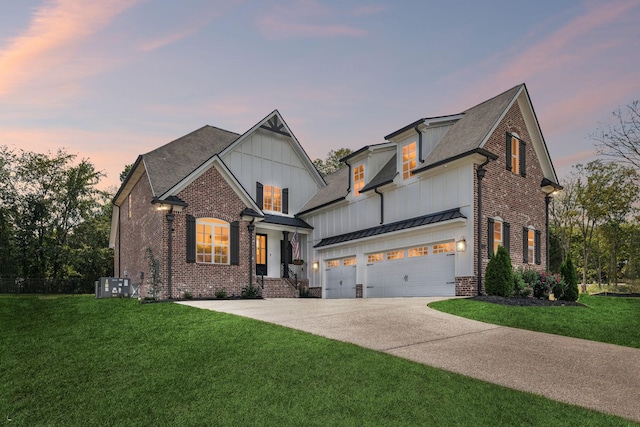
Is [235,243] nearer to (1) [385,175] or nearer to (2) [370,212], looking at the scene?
(2) [370,212]

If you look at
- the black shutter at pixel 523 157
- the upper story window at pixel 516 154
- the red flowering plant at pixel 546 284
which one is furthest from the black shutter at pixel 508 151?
the red flowering plant at pixel 546 284

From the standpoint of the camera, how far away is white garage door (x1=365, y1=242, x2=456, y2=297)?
16.8 meters

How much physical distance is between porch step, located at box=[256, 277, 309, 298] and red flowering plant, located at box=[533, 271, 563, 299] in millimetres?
10970

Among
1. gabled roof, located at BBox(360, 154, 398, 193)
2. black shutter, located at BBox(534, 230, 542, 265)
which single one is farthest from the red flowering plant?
gabled roof, located at BBox(360, 154, 398, 193)

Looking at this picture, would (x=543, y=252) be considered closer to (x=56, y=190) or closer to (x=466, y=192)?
(x=466, y=192)

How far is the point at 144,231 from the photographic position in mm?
19453

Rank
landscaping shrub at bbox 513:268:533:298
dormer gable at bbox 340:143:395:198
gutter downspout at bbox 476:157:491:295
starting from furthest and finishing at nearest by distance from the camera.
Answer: dormer gable at bbox 340:143:395:198 < gutter downspout at bbox 476:157:491:295 < landscaping shrub at bbox 513:268:533:298

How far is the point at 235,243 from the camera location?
19.0 metres

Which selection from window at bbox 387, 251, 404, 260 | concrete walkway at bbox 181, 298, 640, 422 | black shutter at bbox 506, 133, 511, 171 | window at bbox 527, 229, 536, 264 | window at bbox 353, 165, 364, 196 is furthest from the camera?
window at bbox 353, 165, 364, 196

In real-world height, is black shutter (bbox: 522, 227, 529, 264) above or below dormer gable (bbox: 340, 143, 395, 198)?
below

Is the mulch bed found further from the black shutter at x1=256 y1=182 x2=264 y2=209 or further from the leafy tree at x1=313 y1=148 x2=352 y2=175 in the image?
the leafy tree at x1=313 y1=148 x2=352 y2=175

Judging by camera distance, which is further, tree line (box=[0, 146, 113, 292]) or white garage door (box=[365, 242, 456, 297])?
tree line (box=[0, 146, 113, 292])

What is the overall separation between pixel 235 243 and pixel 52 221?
26500 mm

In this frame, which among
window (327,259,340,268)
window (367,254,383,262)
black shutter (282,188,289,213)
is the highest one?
black shutter (282,188,289,213)
